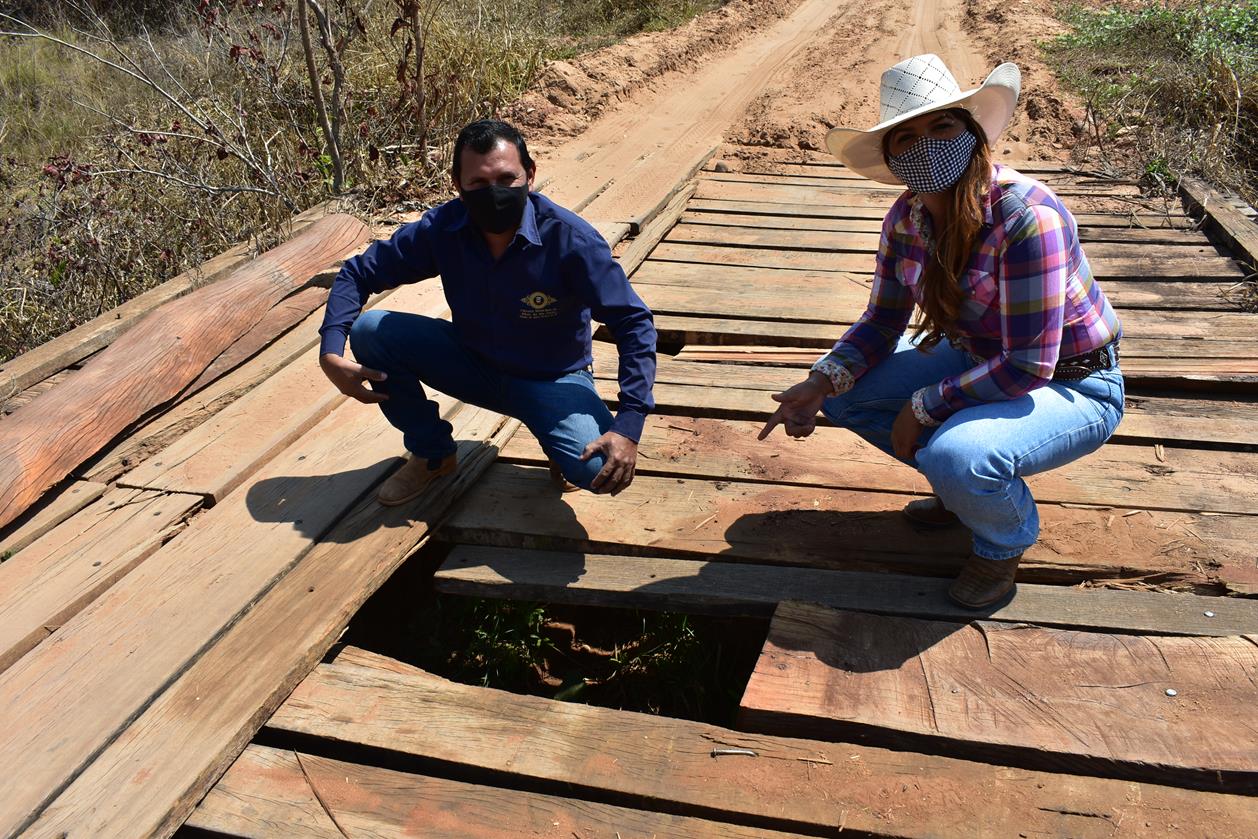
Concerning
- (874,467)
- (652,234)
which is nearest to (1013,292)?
(874,467)

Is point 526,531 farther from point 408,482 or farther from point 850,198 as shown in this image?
point 850,198

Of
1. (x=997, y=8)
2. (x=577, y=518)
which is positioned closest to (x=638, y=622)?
(x=577, y=518)

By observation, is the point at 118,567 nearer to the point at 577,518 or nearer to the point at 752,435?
the point at 577,518

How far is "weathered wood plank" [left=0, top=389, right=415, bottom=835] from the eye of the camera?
6.36ft

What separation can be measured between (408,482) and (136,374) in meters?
1.21

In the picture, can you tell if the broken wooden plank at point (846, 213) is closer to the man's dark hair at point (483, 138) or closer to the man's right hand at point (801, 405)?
the man's right hand at point (801, 405)

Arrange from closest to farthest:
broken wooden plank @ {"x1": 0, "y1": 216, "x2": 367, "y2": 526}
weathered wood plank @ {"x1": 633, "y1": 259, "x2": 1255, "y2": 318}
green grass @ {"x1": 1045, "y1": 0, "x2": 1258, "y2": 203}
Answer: broken wooden plank @ {"x1": 0, "y1": 216, "x2": 367, "y2": 526} < weathered wood plank @ {"x1": 633, "y1": 259, "x2": 1255, "y2": 318} < green grass @ {"x1": 1045, "y1": 0, "x2": 1258, "y2": 203}

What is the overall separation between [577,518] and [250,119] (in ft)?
16.9

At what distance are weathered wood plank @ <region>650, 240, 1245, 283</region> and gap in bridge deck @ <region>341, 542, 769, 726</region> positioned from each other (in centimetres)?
232

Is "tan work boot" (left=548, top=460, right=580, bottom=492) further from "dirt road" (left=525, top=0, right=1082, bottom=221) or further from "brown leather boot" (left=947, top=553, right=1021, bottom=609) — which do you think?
"dirt road" (left=525, top=0, right=1082, bottom=221)

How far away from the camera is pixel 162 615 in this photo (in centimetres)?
230

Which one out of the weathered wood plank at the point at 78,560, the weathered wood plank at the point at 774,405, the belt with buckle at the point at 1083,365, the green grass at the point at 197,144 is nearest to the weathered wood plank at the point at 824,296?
the weathered wood plank at the point at 774,405

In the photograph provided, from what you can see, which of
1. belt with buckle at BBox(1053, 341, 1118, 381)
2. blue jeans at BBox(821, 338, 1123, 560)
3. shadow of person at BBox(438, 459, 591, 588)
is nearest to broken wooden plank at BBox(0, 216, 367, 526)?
shadow of person at BBox(438, 459, 591, 588)

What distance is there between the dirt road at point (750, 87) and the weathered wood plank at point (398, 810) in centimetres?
376
